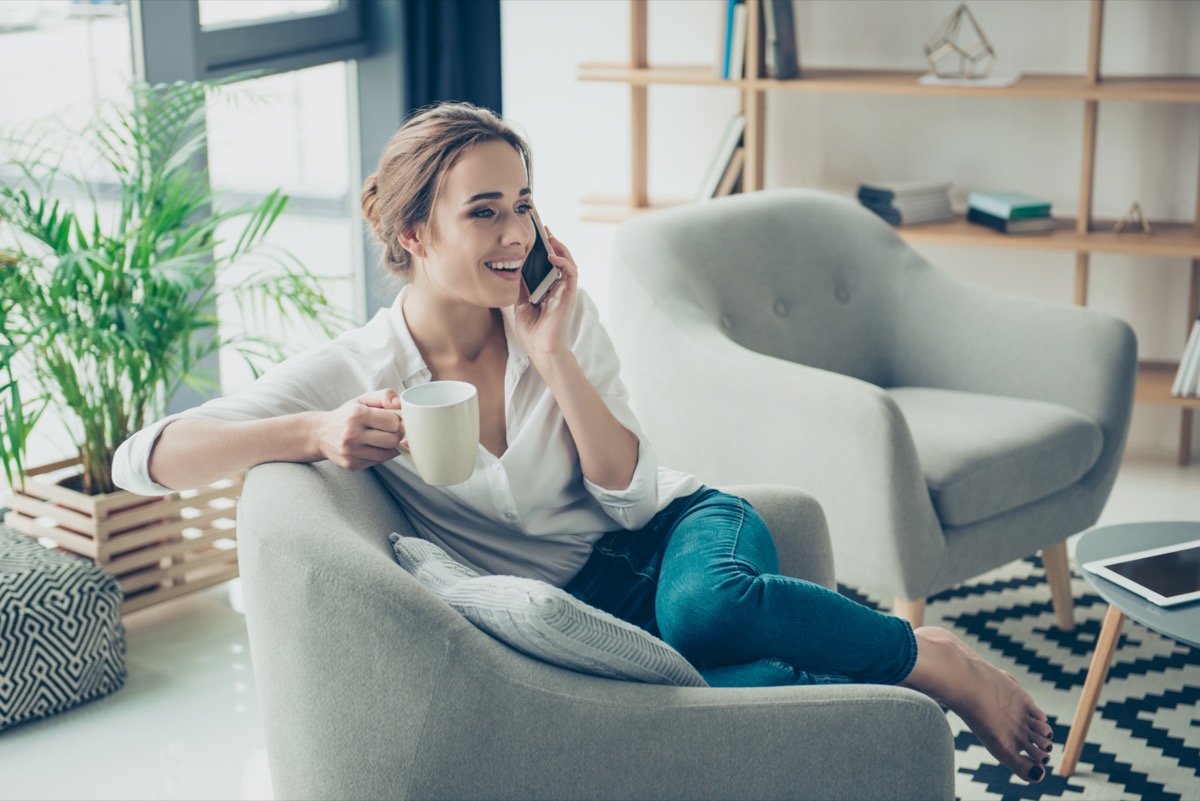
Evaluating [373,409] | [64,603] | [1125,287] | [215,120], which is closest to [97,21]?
[215,120]

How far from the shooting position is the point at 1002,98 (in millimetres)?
3918

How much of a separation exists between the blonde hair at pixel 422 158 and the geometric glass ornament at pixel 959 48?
2277 mm

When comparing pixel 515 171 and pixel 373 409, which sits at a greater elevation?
pixel 515 171

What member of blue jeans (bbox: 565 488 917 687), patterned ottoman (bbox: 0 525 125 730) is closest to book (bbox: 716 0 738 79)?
patterned ottoman (bbox: 0 525 125 730)

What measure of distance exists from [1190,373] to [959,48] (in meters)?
1.07

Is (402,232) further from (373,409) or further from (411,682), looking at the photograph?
(411,682)

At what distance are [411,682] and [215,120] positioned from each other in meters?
2.58

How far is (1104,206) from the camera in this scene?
389 centimetres

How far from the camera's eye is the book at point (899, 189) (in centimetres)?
379

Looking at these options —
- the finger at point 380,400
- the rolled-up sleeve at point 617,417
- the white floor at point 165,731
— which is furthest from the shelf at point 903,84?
the finger at point 380,400

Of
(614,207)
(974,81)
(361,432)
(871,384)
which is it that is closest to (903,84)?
(974,81)

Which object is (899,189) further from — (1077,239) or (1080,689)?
(1080,689)

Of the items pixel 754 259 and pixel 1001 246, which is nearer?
pixel 754 259

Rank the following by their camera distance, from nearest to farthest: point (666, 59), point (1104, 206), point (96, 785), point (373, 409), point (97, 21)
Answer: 1. point (373, 409)
2. point (96, 785)
3. point (97, 21)
4. point (1104, 206)
5. point (666, 59)
